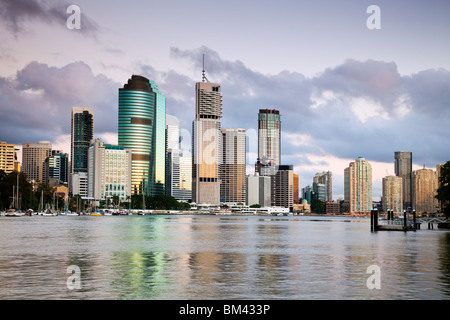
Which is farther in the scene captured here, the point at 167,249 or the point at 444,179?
the point at 444,179

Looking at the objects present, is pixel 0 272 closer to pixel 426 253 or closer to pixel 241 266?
pixel 241 266

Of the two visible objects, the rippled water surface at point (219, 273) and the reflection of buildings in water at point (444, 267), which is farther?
the reflection of buildings in water at point (444, 267)

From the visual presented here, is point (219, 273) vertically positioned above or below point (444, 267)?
above

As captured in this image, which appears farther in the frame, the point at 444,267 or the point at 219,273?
the point at 444,267

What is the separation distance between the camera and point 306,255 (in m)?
69.9

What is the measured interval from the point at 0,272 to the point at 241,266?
75.7 feet

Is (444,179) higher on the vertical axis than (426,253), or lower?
higher

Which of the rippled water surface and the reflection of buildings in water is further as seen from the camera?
the reflection of buildings in water
